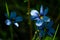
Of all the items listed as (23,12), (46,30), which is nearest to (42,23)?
(46,30)

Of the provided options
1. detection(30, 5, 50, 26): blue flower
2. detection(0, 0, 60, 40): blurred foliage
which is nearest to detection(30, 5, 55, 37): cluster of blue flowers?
detection(30, 5, 50, 26): blue flower

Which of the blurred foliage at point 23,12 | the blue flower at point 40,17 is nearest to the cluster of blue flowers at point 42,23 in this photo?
the blue flower at point 40,17

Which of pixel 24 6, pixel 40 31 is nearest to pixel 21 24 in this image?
pixel 24 6

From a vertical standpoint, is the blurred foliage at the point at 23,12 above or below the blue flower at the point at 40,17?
below

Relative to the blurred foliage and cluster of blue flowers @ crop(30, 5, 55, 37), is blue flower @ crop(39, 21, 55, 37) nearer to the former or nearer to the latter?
cluster of blue flowers @ crop(30, 5, 55, 37)

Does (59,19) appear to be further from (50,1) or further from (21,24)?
(21,24)

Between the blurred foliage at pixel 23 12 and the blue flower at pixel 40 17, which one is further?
the blurred foliage at pixel 23 12

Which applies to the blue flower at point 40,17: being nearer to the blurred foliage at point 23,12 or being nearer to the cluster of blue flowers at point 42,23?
the cluster of blue flowers at point 42,23

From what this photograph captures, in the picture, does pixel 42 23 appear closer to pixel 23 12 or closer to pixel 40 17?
pixel 40 17

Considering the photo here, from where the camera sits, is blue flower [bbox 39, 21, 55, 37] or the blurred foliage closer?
blue flower [bbox 39, 21, 55, 37]

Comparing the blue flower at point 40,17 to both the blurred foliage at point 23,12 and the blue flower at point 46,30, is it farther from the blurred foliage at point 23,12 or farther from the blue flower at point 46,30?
the blurred foliage at point 23,12

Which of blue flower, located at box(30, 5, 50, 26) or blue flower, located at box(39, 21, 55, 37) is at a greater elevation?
blue flower, located at box(30, 5, 50, 26)

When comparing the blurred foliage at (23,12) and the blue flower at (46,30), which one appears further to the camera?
the blurred foliage at (23,12)
